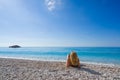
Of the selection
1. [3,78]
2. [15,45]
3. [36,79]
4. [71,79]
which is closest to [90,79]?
[71,79]

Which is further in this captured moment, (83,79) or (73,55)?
(73,55)

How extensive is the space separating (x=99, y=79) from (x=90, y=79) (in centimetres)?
40

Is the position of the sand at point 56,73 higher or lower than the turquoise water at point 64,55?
higher

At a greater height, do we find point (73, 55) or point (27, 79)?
point (73, 55)

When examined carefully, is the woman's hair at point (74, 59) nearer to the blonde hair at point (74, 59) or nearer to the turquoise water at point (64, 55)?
the blonde hair at point (74, 59)

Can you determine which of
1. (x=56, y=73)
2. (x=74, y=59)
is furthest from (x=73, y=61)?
(x=56, y=73)

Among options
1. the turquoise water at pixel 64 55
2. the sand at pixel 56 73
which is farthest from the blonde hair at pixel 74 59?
the turquoise water at pixel 64 55

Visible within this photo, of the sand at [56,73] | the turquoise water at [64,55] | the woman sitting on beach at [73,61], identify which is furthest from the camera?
the turquoise water at [64,55]

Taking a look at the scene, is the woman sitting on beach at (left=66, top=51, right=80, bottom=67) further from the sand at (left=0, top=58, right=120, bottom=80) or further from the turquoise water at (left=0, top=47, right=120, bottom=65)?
the turquoise water at (left=0, top=47, right=120, bottom=65)

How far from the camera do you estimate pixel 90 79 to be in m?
5.69

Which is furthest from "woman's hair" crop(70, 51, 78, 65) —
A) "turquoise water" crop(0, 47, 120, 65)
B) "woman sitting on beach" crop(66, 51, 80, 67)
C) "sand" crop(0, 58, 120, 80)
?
"turquoise water" crop(0, 47, 120, 65)

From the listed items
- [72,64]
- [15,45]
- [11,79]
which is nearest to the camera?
[11,79]

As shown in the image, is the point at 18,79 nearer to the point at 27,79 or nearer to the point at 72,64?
the point at 27,79

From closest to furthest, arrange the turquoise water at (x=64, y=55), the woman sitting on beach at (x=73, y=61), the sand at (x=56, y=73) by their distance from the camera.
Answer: the sand at (x=56, y=73)
the woman sitting on beach at (x=73, y=61)
the turquoise water at (x=64, y=55)
